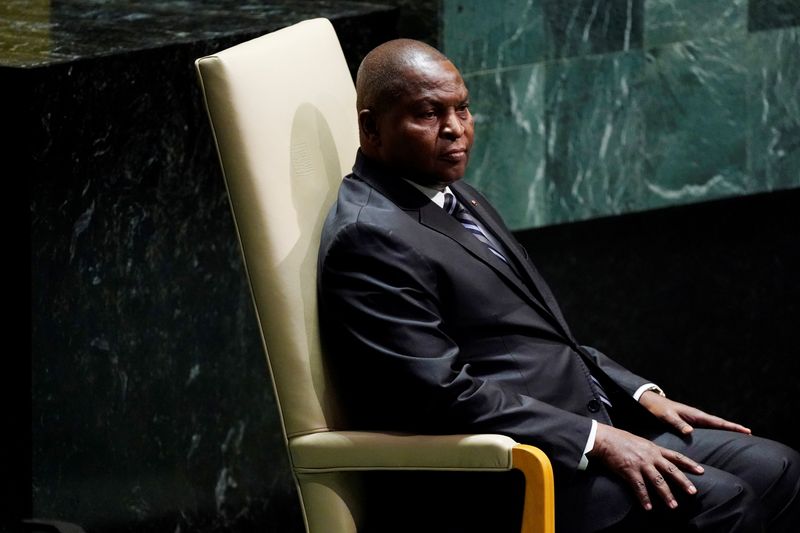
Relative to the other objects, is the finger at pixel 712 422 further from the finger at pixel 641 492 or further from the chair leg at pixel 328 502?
the chair leg at pixel 328 502

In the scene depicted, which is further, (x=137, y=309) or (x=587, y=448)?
(x=137, y=309)

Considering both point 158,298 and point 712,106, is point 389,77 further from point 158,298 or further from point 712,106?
point 712,106

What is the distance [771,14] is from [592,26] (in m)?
0.53

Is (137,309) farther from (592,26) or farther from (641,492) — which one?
(592,26)

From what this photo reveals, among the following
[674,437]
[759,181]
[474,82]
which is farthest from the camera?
[759,181]

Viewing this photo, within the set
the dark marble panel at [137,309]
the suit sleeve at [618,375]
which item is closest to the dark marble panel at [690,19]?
the dark marble panel at [137,309]

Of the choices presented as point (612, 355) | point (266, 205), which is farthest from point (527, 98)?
point (266, 205)

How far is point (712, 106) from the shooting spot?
4.20m

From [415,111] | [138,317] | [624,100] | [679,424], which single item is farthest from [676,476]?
[624,100]

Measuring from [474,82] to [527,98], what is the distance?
0.16m

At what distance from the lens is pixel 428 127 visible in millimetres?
2703

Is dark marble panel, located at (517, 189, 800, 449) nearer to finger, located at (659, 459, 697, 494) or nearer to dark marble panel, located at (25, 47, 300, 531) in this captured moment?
dark marble panel, located at (25, 47, 300, 531)

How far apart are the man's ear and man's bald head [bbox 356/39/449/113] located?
12mm

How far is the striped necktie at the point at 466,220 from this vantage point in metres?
2.85
